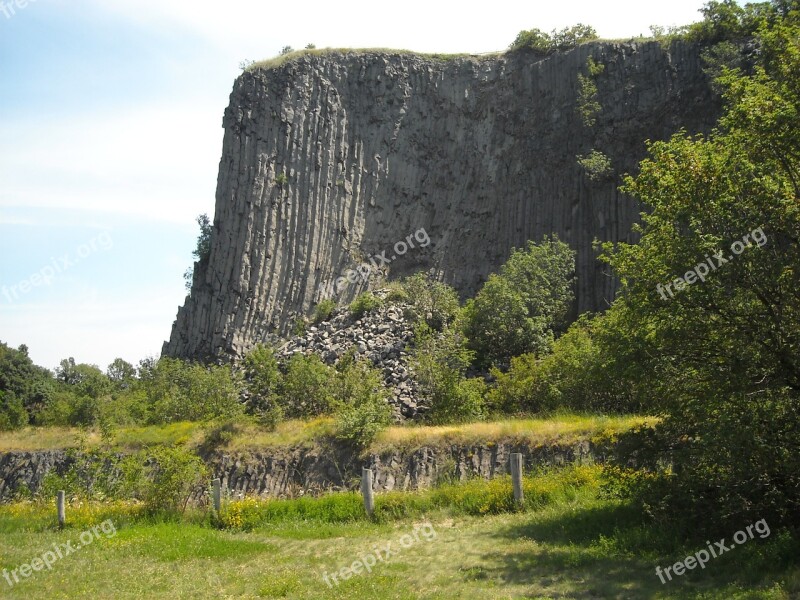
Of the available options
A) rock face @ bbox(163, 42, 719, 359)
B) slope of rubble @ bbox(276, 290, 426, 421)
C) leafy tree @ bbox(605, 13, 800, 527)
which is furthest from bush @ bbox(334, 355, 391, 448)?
rock face @ bbox(163, 42, 719, 359)

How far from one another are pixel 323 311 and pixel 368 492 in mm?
26798

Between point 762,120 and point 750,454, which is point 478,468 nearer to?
point 750,454

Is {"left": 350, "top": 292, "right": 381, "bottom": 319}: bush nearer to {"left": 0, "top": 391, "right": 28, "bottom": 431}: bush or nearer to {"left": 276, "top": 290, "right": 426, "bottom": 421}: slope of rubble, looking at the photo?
{"left": 276, "top": 290, "right": 426, "bottom": 421}: slope of rubble

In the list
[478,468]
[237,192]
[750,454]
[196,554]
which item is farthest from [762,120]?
[237,192]

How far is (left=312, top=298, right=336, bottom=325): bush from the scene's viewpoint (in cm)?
4497

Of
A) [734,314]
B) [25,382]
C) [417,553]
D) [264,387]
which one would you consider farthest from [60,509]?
[25,382]

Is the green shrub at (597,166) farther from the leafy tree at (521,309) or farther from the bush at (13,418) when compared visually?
the bush at (13,418)

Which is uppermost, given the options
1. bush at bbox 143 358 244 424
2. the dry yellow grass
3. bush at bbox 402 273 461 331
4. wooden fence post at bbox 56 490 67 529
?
bush at bbox 402 273 461 331

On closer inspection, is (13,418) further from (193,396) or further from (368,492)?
Answer: (368,492)

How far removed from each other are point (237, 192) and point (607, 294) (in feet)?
79.2

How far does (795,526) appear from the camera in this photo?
1223 cm

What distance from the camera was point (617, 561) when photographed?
42.2ft

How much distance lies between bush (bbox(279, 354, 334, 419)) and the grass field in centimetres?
1043

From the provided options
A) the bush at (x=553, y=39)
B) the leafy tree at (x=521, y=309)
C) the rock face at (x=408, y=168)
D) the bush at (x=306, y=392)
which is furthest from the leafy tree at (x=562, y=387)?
the bush at (x=553, y=39)
